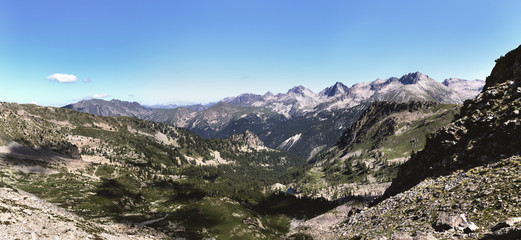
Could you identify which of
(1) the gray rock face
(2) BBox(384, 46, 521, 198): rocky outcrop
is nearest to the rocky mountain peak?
(2) BBox(384, 46, 521, 198): rocky outcrop

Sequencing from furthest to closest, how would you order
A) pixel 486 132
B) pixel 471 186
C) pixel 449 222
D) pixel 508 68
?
pixel 508 68
pixel 486 132
pixel 471 186
pixel 449 222

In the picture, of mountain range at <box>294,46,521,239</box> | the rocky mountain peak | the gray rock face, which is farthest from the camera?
the rocky mountain peak

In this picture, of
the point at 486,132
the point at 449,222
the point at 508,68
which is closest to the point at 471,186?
the point at 449,222

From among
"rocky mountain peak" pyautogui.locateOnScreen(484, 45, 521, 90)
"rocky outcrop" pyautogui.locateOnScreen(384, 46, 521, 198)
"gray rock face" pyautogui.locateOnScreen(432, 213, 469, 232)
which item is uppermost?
"rocky mountain peak" pyautogui.locateOnScreen(484, 45, 521, 90)

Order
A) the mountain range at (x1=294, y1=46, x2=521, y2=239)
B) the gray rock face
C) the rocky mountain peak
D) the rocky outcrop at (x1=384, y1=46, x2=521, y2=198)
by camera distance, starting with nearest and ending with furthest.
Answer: the mountain range at (x1=294, y1=46, x2=521, y2=239) → the gray rock face → the rocky outcrop at (x1=384, y1=46, x2=521, y2=198) → the rocky mountain peak

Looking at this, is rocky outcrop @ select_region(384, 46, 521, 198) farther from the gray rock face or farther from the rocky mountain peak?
the gray rock face

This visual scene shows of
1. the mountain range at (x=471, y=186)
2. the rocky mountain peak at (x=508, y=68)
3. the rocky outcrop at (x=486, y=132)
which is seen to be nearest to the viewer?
the mountain range at (x=471, y=186)

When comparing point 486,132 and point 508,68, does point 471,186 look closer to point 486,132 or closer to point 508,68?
point 486,132

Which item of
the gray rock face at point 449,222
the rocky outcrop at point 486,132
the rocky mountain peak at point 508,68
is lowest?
the gray rock face at point 449,222

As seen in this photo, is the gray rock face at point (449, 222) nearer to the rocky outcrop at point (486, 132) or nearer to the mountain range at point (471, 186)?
the mountain range at point (471, 186)

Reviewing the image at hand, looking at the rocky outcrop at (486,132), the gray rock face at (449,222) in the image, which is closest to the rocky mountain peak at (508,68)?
the rocky outcrop at (486,132)

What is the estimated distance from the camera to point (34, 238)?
37594 mm

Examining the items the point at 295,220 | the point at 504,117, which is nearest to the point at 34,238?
the point at 504,117

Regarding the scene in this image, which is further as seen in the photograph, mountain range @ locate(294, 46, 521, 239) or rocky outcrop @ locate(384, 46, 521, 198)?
rocky outcrop @ locate(384, 46, 521, 198)
